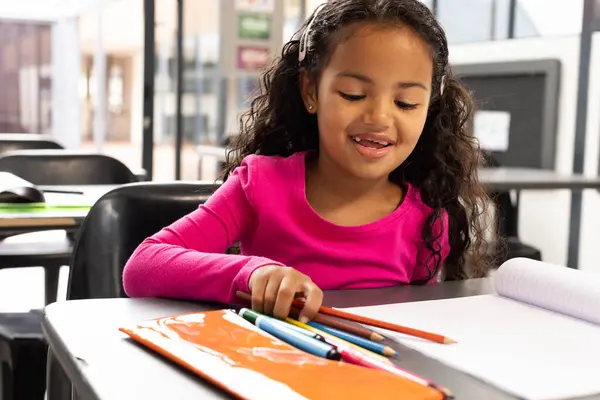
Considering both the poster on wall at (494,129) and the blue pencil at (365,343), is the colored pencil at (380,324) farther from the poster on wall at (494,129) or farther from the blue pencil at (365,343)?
the poster on wall at (494,129)

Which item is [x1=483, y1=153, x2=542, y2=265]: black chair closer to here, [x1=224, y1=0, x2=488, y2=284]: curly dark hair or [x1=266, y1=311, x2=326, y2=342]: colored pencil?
[x1=224, y1=0, x2=488, y2=284]: curly dark hair

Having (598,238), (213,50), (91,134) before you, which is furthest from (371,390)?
(91,134)

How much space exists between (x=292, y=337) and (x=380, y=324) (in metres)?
0.11

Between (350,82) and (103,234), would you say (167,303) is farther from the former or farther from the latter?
(103,234)

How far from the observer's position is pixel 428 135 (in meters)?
1.30

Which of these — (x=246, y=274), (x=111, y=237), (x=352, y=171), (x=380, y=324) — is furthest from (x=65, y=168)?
(x=380, y=324)

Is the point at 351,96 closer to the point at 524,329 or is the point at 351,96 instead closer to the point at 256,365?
the point at 524,329

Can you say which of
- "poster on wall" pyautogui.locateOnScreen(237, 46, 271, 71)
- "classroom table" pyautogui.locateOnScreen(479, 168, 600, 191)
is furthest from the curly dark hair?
"poster on wall" pyautogui.locateOnScreen(237, 46, 271, 71)

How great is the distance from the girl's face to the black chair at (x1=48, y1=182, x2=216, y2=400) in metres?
0.42

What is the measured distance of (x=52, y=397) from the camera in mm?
777

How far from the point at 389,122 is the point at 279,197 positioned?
0.75ft

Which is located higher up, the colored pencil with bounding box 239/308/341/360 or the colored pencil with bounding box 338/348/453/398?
the colored pencil with bounding box 239/308/341/360

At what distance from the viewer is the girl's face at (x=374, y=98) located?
1.05 meters

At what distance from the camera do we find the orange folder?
0.53 meters
